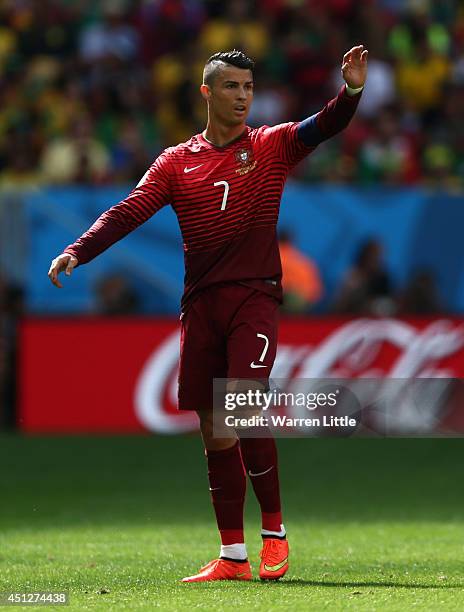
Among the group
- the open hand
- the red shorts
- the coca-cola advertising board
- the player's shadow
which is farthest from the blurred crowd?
the player's shadow

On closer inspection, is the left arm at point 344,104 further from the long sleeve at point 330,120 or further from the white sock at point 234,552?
the white sock at point 234,552

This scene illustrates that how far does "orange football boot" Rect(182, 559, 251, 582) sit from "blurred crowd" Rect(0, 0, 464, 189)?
381 inches

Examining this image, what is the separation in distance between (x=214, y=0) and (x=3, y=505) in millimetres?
10510

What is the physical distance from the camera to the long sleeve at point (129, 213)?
21.9 feet

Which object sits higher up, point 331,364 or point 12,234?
point 12,234

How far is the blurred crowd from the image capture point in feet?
55.2

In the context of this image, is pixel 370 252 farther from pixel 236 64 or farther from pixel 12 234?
pixel 236 64

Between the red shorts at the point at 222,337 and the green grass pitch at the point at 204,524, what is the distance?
0.95 m

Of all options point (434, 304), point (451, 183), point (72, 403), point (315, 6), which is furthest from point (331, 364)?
point (315, 6)

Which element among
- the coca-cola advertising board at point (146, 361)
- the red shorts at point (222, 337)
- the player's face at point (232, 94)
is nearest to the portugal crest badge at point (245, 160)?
the player's face at point (232, 94)

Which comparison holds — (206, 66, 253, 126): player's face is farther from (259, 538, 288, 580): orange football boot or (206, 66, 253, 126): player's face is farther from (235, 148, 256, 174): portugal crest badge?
(259, 538, 288, 580): orange football boot

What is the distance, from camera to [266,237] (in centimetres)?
→ 681

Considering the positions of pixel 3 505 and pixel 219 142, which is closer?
pixel 219 142

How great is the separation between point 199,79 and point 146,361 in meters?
4.87
